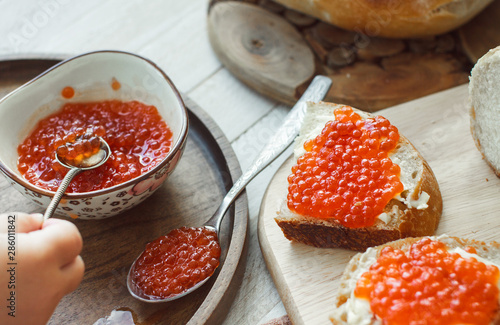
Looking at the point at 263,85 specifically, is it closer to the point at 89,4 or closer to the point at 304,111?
the point at 304,111

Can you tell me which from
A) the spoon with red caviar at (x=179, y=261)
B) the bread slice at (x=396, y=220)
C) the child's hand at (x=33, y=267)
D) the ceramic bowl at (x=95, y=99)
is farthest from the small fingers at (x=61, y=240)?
the bread slice at (x=396, y=220)

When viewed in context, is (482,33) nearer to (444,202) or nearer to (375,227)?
(444,202)

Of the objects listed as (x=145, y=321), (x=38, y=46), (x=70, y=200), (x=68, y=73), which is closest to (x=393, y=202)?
(x=145, y=321)

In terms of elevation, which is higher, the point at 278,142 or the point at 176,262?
the point at 278,142

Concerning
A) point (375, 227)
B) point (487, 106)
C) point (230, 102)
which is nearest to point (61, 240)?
point (375, 227)

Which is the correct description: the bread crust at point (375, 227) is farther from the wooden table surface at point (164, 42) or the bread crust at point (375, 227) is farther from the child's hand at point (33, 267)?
the child's hand at point (33, 267)
